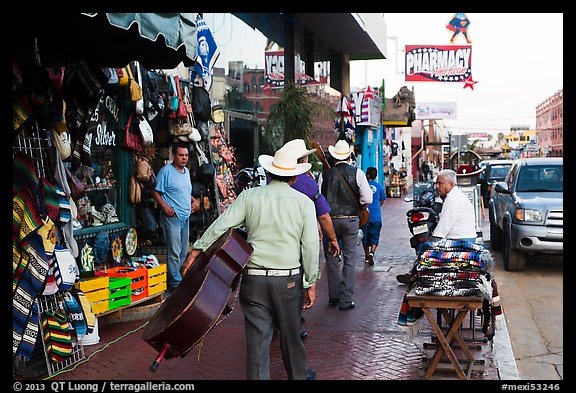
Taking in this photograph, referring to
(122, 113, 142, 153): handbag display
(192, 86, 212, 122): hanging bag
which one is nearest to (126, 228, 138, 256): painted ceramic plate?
(122, 113, 142, 153): handbag display

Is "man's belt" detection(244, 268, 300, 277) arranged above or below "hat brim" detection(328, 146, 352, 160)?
below

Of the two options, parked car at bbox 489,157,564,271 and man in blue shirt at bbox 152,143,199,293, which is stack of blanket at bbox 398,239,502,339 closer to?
man in blue shirt at bbox 152,143,199,293

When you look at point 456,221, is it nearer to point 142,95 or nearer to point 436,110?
point 142,95

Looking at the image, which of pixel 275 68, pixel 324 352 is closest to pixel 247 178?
pixel 275 68

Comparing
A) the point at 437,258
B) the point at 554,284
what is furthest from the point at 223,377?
the point at 554,284

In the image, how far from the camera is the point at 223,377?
621 cm

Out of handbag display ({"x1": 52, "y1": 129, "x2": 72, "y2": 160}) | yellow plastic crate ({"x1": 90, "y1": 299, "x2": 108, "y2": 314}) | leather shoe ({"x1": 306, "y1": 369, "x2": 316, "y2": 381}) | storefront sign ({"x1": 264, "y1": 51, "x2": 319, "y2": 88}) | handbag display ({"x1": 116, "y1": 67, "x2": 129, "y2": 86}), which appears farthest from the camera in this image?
storefront sign ({"x1": 264, "y1": 51, "x2": 319, "y2": 88})

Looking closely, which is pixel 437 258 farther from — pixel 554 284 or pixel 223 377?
pixel 554 284

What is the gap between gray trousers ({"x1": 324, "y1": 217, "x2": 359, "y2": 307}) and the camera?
8.88 metres

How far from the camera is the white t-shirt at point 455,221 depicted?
678cm

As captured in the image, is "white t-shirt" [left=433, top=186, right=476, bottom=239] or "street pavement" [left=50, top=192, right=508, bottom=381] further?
"white t-shirt" [left=433, top=186, right=476, bottom=239]

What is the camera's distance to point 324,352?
7023 millimetres
